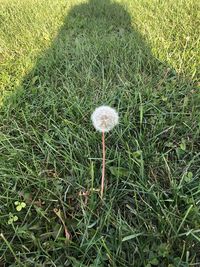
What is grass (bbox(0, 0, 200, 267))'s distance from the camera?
154 cm

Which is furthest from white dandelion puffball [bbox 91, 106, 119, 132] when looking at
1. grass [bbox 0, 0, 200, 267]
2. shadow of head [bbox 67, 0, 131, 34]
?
shadow of head [bbox 67, 0, 131, 34]

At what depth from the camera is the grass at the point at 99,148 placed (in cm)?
154

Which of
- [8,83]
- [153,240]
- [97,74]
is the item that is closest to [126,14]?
[97,74]

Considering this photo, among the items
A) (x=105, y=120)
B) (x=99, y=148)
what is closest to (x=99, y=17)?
(x=99, y=148)

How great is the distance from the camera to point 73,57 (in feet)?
10.1

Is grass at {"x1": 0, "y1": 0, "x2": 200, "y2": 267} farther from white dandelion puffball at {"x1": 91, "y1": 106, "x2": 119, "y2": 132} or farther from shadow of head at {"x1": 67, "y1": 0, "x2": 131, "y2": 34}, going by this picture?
shadow of head at {"x1": 67, "y1": 0, "x2": 131, "y2": 34}

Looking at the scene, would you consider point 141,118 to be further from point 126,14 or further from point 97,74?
point 126,14

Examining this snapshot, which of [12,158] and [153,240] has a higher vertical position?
[12,158]

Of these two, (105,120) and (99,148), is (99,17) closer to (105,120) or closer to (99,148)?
(99,148)

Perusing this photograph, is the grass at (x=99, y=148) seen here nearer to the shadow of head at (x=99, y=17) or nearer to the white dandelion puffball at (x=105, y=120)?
the white dandelion puffball at (x=105, y=120)

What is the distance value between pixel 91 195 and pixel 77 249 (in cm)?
28

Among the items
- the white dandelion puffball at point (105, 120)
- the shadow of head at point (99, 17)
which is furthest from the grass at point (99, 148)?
the shadow of head at point (99, 17)

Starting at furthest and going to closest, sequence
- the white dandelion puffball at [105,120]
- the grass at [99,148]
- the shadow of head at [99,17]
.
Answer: the shadow of head at [99,17]
the white dandelion puffball at [105,120]
the grass at [99,148]

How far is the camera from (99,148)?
2.05 m
